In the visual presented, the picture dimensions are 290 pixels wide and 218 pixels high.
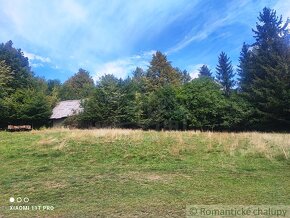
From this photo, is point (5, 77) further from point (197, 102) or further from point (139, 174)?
point (139, 174)

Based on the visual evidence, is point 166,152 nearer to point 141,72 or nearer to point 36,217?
point 36,217

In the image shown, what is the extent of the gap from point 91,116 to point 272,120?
66.0 feet

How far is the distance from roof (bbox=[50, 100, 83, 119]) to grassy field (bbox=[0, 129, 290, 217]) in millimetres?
25780

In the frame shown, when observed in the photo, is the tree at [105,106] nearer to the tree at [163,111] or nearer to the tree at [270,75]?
the tree at [163,111]

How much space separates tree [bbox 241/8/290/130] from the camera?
33.3m

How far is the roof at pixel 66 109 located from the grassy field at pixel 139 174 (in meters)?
25.8

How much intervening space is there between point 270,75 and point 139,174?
93.6ft

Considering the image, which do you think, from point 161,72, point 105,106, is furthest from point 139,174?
point 161,72

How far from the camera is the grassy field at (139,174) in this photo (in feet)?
25.6

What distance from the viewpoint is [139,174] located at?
34.9 feet

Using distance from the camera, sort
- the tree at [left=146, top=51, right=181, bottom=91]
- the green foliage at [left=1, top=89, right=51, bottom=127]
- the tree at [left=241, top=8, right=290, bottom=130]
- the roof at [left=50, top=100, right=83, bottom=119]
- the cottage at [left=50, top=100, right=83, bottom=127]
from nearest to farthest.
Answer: the tree at [left=241, top=8, right=290, bottom=130], the green foliage at [left=1, top=89, right=51, bottom=127], the roof at [left=50, top=100, right=83, bottom=119], the cottage at [left=50, top=100, right=83, bottom=127], the tree at [left=146, top=51, right=181, bottom=91]

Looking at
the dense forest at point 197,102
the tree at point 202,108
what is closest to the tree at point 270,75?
the dense forest at point 197,102

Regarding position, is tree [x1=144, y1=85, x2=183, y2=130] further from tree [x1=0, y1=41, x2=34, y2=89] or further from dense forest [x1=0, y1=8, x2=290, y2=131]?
tree [x1=0, y1=41, x2=34, y2=89]

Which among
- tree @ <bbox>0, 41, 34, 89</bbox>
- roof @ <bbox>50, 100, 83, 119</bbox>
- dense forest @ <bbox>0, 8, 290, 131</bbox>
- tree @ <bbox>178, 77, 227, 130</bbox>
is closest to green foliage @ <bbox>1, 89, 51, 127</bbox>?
dense forest @ <bbox>0, 8, 290, 131</bbox>
